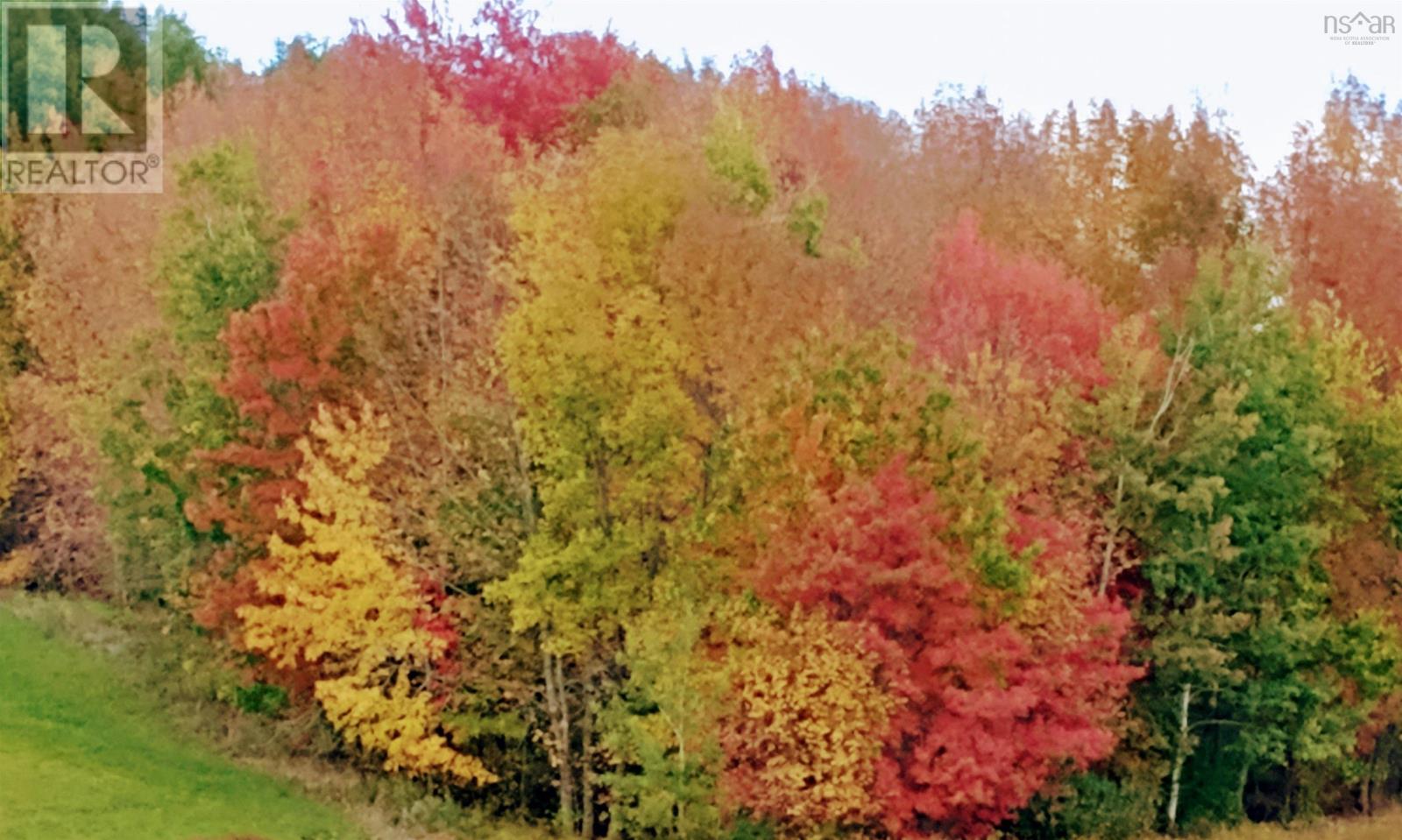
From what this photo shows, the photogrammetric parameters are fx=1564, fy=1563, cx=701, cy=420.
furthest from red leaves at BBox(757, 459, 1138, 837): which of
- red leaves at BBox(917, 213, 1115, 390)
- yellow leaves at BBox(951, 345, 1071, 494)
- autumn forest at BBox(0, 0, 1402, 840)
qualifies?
red leaves at BBox(917, 213, 1115, 390)

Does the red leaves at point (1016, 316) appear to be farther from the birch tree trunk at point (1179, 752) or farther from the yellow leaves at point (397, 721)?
the yellow leaves at point (397, 721)

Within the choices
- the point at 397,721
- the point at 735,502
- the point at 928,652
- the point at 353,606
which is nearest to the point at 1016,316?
the point at 735,502

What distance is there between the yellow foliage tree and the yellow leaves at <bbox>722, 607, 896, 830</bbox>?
6.75 meters

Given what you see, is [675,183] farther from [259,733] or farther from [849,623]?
[259,733]

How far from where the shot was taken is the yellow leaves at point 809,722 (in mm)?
29250

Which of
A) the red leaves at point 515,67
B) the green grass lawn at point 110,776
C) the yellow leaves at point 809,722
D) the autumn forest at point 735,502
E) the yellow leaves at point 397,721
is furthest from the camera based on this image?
the red leaves at point 515,67

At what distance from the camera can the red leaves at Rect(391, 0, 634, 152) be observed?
183 feet

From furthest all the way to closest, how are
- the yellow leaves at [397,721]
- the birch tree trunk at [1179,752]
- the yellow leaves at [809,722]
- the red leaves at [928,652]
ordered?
the birch tree trunk at [1179,752] → the yellow leaves at [397,721] → the red leaves at [928,652] → the yellow leaves at [809,722]

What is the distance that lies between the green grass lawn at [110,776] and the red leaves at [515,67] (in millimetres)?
23885

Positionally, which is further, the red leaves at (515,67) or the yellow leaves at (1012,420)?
the red leaves at (515,67)

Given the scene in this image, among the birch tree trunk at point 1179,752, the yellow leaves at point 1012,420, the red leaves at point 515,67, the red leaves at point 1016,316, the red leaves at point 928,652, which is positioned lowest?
the birch tree trunk at point 1179,752

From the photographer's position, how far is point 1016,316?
3825 cm

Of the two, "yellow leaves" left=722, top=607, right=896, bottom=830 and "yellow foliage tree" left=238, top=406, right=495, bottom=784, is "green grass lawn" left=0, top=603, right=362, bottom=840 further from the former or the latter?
"yellow leaves" left=722, top=607, right=896, bottom=830

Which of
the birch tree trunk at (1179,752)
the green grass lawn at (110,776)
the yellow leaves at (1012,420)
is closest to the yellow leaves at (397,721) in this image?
the green grass lawn at (110,776)
